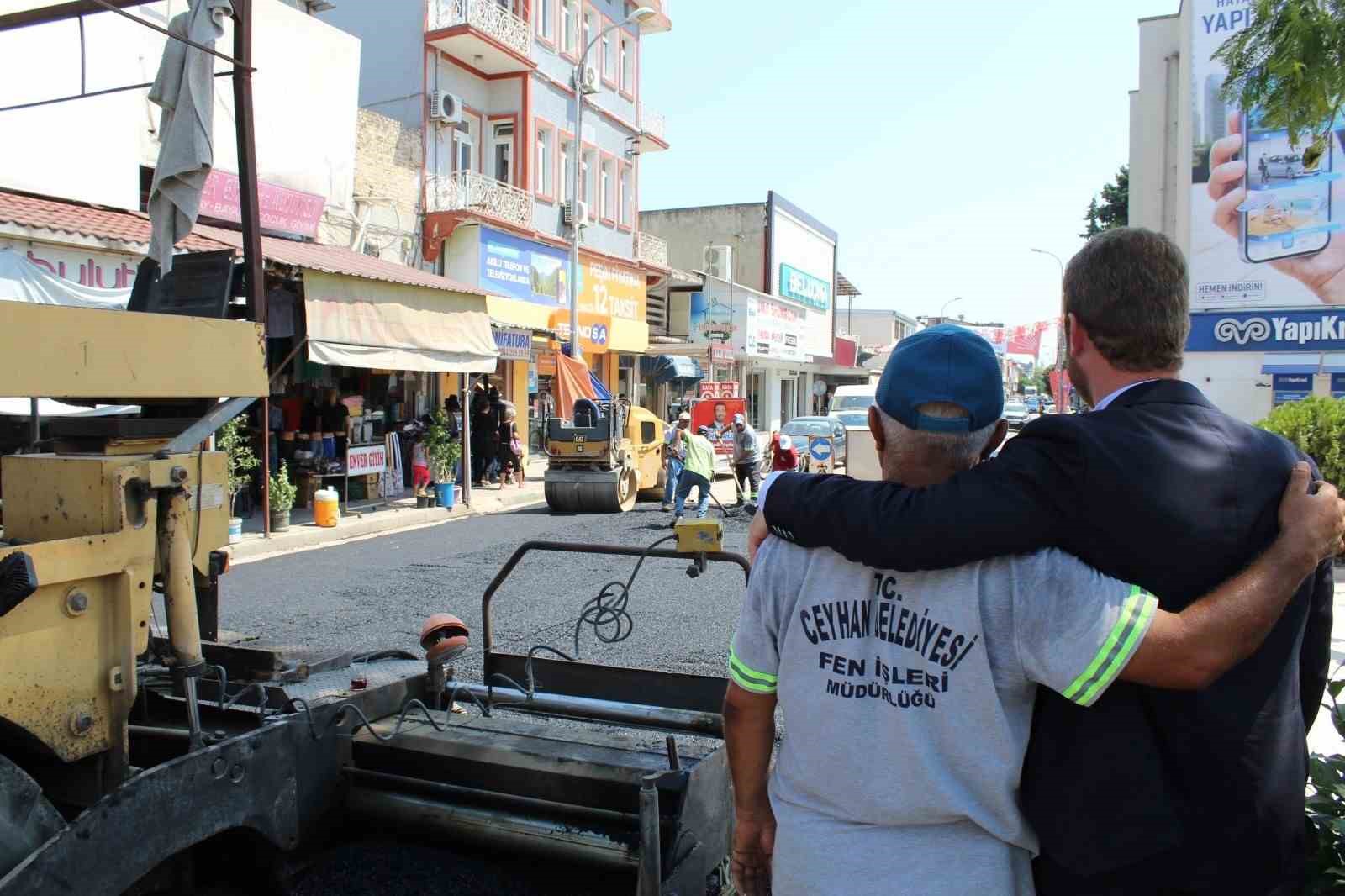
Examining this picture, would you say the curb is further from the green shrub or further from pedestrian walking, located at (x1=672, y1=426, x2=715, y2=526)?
the green shrub

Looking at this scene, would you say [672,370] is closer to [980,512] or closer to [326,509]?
[326,509]

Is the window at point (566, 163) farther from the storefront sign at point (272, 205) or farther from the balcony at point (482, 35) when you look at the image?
the storefront sign at point (272, 205)

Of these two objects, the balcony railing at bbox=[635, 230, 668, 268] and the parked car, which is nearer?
the parked car

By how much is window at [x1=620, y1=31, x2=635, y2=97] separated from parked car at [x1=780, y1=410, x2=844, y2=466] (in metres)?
11.2

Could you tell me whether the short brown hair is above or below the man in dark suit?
above

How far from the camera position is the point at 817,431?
23828 mm

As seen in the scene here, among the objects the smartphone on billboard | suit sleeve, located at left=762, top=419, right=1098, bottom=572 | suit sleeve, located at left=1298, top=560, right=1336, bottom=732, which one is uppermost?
the smartphone on billboard

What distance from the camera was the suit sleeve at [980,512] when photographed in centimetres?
158

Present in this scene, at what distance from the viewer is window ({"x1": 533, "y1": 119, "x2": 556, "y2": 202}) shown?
24.5m

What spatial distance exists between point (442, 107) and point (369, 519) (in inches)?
388

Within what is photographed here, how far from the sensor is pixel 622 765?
10.3 feet

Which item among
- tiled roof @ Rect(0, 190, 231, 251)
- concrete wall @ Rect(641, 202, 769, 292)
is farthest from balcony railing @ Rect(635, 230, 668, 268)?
tiled roof @ Rect(0, 190, 231, 251)

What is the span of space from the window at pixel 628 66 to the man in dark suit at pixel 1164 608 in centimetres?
2916

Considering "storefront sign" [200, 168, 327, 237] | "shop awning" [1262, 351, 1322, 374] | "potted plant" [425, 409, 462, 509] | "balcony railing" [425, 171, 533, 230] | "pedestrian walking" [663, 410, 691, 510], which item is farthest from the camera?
"shop awning" [1262, 351, 1322, 374]
